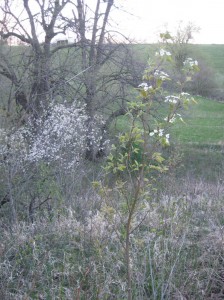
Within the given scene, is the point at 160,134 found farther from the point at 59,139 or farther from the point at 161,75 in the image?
the point at 59,139

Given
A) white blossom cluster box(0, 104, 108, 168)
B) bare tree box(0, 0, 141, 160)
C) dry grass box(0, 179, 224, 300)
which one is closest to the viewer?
dry grass box(0, 179, 224, 300)

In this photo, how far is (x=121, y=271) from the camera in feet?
15.2

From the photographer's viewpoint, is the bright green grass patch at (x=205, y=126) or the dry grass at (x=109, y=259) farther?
→ the bright green grass patch at (x=205, y=126)

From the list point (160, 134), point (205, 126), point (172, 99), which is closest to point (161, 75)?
point (172, 99)

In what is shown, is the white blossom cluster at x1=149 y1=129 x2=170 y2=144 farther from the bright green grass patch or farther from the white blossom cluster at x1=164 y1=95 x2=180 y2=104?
the bright green grass patch

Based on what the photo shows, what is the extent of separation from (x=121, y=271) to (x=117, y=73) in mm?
15127

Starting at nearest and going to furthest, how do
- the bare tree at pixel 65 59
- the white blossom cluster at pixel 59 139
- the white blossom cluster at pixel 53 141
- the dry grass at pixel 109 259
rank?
the dry grass at pixel 109 259 < the white blossom cluster at pixel 53 141 < the white blossom cluster at pixel 59 139 < the bare tree at pixel 65 59

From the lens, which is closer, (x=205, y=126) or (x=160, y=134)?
(x=160, y=134)

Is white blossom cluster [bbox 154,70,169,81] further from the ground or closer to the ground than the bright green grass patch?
further from the ground

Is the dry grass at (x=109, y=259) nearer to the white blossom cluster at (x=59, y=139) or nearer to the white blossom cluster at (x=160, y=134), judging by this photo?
the white blossom cluster at (x=160, y=134)

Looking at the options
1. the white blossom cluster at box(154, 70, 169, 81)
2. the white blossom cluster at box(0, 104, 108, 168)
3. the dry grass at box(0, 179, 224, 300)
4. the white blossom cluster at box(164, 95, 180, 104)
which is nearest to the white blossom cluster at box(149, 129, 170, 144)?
the white blossom cluster at box(164, 95, 180, 104)

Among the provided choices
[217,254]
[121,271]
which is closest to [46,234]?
[121,271]

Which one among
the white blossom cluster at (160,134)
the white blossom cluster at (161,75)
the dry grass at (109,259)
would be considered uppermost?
the white blossom cluster at (161,75)

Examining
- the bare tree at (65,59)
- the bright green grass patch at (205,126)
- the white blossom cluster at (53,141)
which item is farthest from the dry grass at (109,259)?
the bright green grass patch at (205,126)
